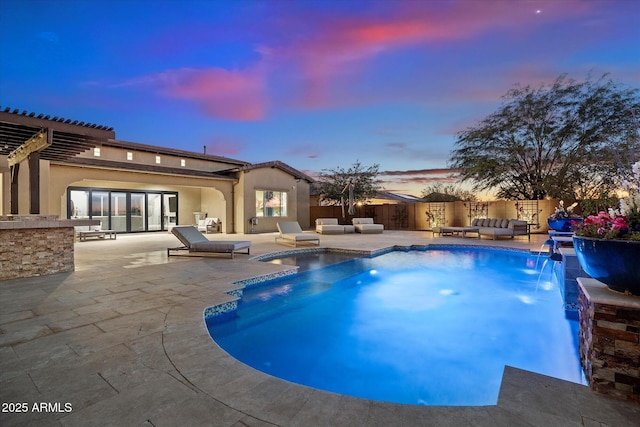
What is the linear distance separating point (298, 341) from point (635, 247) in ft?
10.9

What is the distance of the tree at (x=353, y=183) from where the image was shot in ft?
66.6

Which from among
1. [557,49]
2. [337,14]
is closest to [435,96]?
[557,49]

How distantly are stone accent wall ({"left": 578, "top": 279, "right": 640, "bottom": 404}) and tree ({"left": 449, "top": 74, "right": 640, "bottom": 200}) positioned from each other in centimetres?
1557

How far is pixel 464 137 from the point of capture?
59.4 ft

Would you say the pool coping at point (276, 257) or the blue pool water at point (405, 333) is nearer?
the blue pool water at point (405, 333)

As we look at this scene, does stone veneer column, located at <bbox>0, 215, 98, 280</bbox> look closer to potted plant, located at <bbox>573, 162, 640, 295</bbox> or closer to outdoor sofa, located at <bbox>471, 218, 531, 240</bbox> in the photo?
potted plant, located at <bbox>573, 162, 640, 295</bbox>

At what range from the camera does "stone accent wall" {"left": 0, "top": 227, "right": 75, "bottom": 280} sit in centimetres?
536

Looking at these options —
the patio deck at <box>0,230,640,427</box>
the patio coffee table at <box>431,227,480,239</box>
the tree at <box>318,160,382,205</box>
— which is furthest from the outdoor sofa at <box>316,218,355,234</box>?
the patio deck at <box>0,230,640,427</box>

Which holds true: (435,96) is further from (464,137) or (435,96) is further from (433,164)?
(433,164)

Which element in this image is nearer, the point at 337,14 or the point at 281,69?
the point at 337,14

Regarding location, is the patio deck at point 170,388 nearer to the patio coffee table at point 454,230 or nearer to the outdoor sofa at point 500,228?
the outdoor sofa at point 500,228

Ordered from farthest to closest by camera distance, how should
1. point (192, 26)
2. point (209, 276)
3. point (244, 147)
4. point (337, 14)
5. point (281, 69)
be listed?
point (244, 147) < point (281, 69) < point (192, 26) < point (337, 14) < point (209, 276)

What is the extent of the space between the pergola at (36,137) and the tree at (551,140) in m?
17.7

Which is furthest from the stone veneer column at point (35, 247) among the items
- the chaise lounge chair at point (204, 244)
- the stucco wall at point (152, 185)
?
the stucco wall at point (152, 185)
